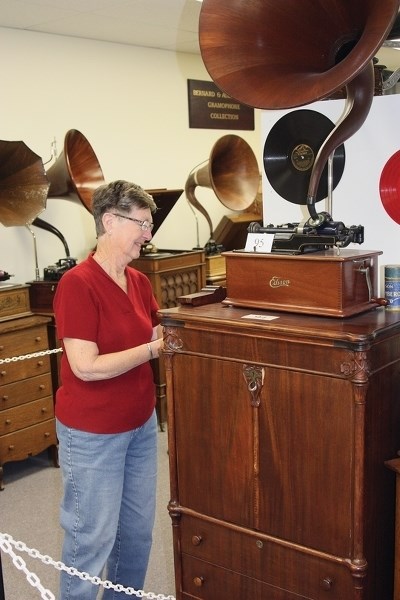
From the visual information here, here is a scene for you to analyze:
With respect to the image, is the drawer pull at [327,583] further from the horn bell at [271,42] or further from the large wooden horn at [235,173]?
the large wooden horn at [235,173]

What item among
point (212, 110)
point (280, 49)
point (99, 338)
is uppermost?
point (212, 110)

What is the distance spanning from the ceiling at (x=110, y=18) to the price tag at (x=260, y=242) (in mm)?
2492

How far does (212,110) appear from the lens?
5.83m

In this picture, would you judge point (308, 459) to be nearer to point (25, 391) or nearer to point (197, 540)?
point (197, 540)

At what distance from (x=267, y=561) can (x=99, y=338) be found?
2.60 feet

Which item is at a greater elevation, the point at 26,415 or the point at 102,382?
the point at 102,382

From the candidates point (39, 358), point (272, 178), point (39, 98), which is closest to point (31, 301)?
point (39, 358)

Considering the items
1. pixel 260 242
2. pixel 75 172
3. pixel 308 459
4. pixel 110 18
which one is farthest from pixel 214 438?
pixel 110 18

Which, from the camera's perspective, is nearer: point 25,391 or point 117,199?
point 117,199

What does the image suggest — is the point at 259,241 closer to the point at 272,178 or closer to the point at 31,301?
the point at 272,178

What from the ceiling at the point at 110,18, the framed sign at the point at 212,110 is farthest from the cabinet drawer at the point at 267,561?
the framed sign at the point at 212,110

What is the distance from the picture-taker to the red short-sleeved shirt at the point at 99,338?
211 cm

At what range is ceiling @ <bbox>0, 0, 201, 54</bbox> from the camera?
400cm

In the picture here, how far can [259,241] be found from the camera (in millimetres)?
2012
